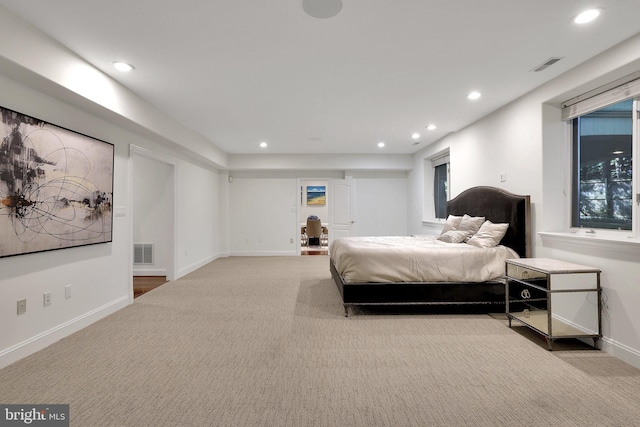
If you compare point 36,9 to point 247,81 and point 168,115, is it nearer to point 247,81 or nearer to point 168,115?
point 247,81

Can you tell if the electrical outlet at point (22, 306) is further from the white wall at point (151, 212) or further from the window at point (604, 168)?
the window at point (604, 168)

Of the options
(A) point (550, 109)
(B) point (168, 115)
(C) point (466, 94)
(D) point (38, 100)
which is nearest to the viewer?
(D) point (38, 100)

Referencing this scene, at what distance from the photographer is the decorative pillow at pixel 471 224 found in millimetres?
4082

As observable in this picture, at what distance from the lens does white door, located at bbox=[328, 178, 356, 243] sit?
7.97 m

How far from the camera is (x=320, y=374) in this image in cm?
216

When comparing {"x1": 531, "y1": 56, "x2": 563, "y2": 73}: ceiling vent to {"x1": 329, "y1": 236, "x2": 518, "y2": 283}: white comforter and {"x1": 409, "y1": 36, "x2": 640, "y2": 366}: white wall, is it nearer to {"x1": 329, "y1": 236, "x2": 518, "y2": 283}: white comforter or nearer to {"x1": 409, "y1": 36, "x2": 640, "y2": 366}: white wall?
{"x1": 409, "y1": 36, "x2": 640, "y2": 366}: white wall

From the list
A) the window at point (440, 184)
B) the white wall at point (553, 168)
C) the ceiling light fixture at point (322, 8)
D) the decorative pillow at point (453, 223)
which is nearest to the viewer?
the ceiling light fixture at point (322, 8)

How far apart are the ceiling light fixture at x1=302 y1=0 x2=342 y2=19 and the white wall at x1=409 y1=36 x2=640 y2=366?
2263 millimetres

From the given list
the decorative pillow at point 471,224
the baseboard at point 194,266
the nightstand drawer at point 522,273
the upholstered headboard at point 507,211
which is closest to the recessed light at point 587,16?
the upholstered headboard at point 507,211

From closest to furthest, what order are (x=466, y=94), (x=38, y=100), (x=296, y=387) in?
(x=296, y=387)
(x=38, y=100)
(x=466, y=94)

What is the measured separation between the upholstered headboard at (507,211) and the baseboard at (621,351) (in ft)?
3.66

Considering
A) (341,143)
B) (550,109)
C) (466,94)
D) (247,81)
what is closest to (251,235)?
(341,143)

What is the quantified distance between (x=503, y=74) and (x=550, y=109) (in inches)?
28.3

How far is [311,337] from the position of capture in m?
2.81
